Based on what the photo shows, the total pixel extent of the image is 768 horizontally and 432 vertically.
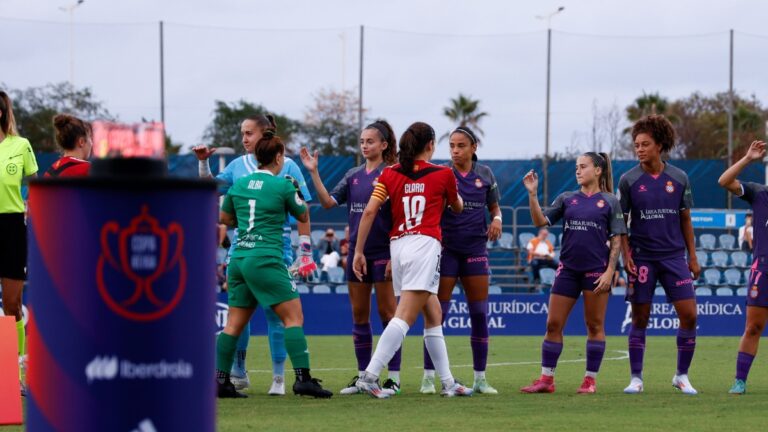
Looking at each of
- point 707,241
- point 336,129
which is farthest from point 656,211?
point 336,129

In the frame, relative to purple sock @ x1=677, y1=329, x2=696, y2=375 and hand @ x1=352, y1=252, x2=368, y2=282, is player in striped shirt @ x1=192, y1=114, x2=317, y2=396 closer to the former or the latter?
hand @ x1=352, y1=252, x2=368, y2=282

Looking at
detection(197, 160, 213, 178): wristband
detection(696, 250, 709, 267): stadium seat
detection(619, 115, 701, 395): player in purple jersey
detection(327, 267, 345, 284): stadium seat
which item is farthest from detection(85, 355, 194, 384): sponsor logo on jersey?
detection(696, 250, 709, 267): stadium seat

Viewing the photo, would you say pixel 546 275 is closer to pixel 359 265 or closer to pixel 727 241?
pixel 727 241

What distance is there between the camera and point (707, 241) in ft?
94.0

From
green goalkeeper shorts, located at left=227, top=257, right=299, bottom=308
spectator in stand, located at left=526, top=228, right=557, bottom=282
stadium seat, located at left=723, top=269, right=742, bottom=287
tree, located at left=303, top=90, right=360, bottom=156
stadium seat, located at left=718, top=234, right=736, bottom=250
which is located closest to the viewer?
green goalkeeper shorts, located at left=227, top=257, right=299, bottom=308

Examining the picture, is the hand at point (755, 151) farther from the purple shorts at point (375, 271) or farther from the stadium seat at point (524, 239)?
the stadium seat at point (524, 239)

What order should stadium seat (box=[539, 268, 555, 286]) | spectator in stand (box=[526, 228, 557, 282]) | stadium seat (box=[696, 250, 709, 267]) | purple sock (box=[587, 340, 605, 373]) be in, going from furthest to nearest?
stadium seat (box=[696, 250, 709, 267]) → spectator in stand (box=[526, 228, 557, 282]) → stadium seat (box=[539, 268, 555, 286]) → purple sock (box=[587, 340, 605, 373])

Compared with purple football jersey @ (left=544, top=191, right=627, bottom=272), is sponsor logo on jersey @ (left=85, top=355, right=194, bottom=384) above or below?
below

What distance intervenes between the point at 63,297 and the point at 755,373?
10.6 meters

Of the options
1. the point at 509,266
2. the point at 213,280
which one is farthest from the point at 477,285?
the point at 509,266

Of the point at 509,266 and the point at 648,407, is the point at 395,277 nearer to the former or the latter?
the point at 648,407

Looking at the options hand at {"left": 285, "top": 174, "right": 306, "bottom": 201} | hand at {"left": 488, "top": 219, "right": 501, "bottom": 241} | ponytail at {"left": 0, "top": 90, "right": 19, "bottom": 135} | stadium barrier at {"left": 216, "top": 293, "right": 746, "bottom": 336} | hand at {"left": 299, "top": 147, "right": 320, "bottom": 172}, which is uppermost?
ponytail at {"left": 0, "top": 90, "right": 19, "bottom": 135}

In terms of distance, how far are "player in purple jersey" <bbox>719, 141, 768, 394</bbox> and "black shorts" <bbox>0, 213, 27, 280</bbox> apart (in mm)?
5387

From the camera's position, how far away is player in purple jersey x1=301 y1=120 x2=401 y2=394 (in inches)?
386
